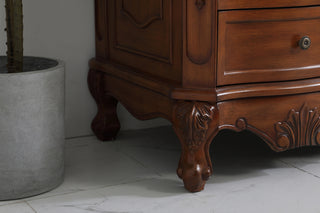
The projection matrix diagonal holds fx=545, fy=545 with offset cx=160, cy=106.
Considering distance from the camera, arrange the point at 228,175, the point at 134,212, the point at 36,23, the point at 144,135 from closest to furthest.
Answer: the point at 134,212 → the point at 228,175 → the point at 36,23 → the point at 144,135

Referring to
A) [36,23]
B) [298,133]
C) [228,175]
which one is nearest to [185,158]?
[228,175]

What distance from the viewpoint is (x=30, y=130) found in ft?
4.09

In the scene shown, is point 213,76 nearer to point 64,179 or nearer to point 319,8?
point 319,8

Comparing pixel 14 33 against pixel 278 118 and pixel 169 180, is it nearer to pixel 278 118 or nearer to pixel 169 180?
pixel 169 180

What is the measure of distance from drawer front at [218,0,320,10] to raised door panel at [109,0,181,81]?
109 mm

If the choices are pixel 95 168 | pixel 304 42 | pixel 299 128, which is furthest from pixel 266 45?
pixel 95 168

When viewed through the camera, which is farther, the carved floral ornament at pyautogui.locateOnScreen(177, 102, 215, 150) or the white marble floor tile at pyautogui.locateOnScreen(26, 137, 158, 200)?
the white marble floor tile at pyautogui.locateOnScreen(26, 137, 158, 200)

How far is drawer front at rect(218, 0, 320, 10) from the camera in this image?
1.23m

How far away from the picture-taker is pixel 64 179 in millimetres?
1406

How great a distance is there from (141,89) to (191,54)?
0.24 meters

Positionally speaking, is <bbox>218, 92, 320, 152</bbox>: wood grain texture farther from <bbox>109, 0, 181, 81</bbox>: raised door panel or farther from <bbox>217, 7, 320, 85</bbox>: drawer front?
<bbox>109, 0, 181, 81</bbox>: raised door panel

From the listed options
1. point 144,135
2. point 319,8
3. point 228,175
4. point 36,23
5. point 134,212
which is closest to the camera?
point 134,212

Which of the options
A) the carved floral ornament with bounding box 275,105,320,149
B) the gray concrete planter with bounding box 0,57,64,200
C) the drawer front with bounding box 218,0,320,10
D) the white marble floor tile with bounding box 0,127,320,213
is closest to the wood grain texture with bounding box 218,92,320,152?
the carved floral ornament with bounding box 275,105,320,149

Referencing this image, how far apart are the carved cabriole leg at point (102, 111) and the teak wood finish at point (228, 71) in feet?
0.87
